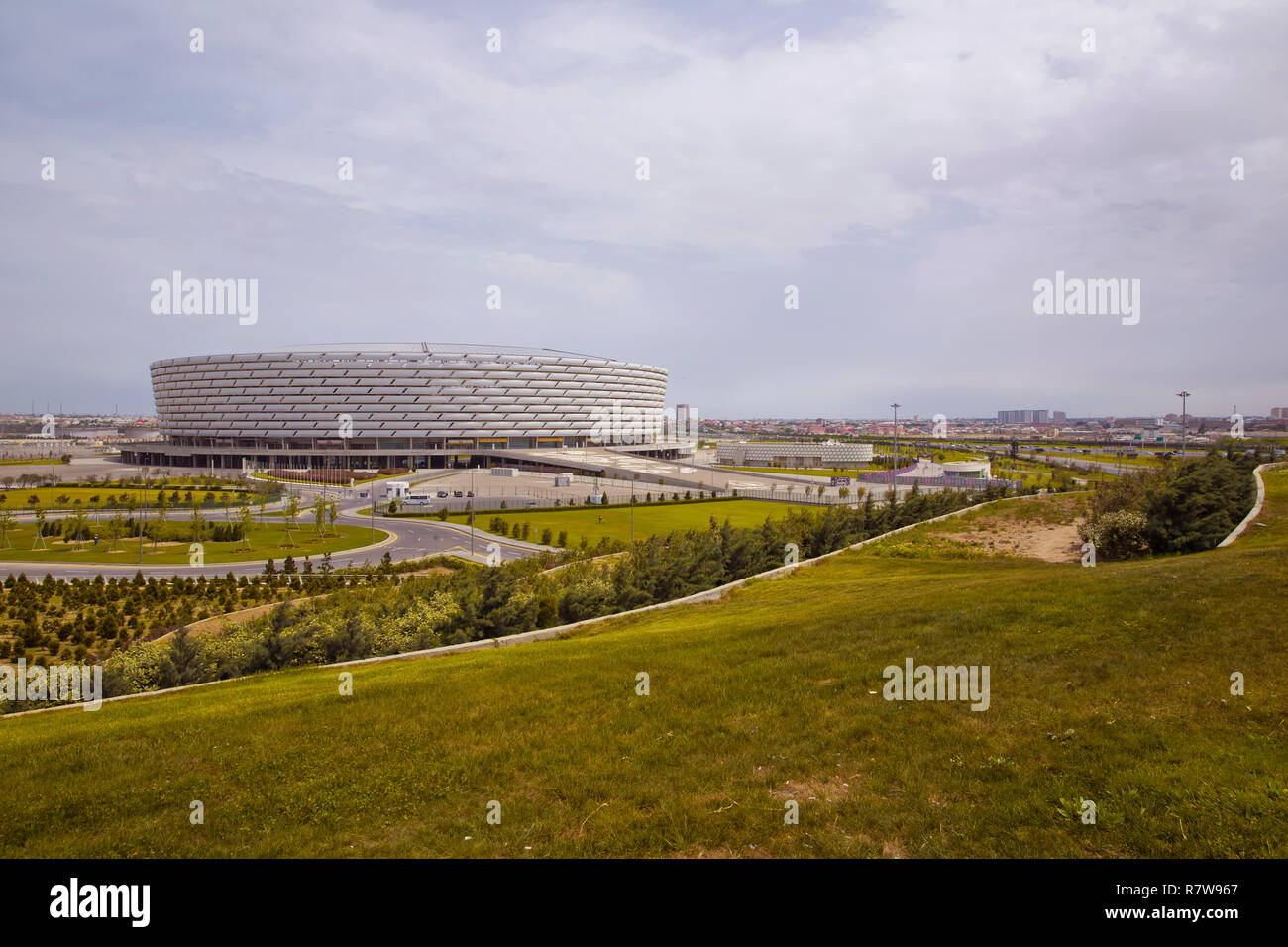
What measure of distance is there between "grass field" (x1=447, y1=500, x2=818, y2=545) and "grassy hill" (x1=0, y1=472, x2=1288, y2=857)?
93.5 feet

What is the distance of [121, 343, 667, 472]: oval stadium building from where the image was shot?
3661 inches

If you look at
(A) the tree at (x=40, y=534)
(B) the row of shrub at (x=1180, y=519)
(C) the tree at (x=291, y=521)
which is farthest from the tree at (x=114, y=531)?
(B) the row of shrub at (x=1180, y=519)

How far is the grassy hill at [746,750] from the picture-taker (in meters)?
4.98

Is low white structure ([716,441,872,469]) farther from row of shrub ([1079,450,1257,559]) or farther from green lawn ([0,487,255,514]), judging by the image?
row of shrub ([1079,450,1257,559])

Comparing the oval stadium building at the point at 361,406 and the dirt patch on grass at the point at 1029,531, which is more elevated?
the oval stadium building at the point at 361,406

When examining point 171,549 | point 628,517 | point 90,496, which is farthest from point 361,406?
point 628,517

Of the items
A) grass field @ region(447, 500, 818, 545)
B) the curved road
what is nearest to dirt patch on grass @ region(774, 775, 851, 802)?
the curved road

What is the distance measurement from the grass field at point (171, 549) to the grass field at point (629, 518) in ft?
29.7

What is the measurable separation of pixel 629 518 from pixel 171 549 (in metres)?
26.6

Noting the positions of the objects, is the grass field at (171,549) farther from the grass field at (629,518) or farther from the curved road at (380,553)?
the grass field at (629,518)

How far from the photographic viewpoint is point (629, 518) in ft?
151

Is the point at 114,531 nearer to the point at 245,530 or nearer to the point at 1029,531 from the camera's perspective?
the point at 245,530
